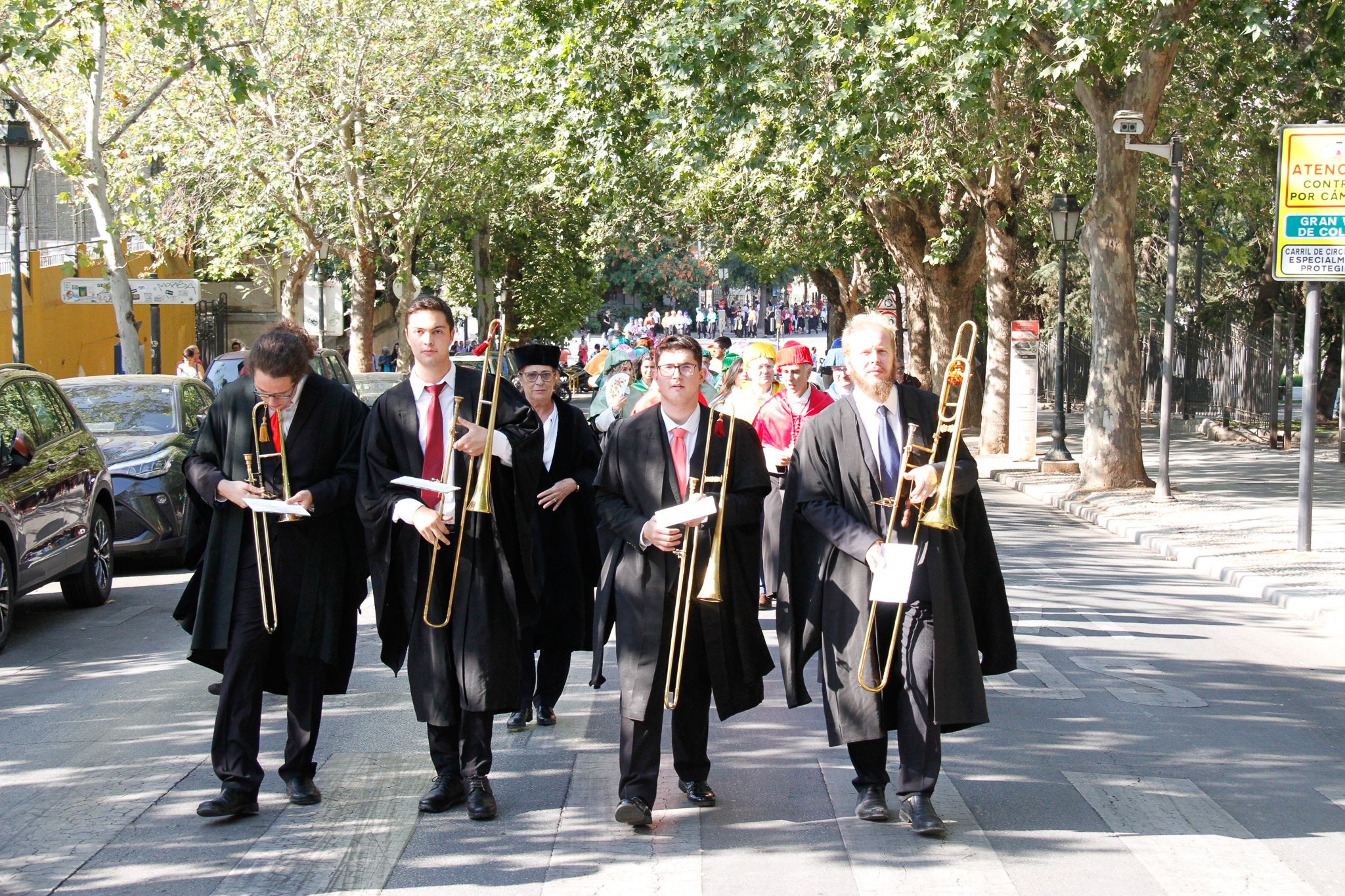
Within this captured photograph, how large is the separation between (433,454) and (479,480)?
0.34 meters

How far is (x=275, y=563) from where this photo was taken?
18.4 feet

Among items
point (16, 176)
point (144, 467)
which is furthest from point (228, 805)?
point (16, 176)

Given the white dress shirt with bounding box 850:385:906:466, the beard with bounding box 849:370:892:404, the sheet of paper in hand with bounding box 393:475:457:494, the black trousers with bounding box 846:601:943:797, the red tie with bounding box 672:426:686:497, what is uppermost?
the beard with bounding box 849:370:892:404

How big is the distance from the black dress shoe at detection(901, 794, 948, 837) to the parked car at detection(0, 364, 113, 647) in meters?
6.13

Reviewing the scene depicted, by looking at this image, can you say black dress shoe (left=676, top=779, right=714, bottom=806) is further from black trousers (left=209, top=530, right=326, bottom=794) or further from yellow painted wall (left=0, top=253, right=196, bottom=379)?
yellow painted wall (left=0, top=253, right=196, bottom=379)

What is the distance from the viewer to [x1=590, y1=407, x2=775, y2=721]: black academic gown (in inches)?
213

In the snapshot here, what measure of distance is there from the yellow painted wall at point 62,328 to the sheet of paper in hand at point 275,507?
21911 mm

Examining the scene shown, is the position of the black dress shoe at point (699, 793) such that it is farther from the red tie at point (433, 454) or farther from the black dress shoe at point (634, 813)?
the red tie at point (433, 454)

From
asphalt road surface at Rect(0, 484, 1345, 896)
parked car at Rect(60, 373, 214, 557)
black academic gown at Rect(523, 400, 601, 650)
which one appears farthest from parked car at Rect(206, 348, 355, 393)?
black academic gown at Rect(523, 400, 601, 650)

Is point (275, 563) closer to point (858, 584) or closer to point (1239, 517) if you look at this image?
point (858, 584)

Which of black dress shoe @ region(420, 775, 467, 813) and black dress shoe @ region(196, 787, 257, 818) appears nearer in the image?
black dress shoe @ region(196, 787, 257, 818)

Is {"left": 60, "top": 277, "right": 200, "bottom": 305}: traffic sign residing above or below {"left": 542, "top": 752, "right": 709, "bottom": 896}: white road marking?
above

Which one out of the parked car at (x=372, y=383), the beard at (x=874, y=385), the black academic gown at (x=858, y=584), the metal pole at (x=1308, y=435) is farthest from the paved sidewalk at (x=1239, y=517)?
the parked car at (x=372, y=383)

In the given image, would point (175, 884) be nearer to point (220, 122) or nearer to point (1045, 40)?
point (1045, 40)
